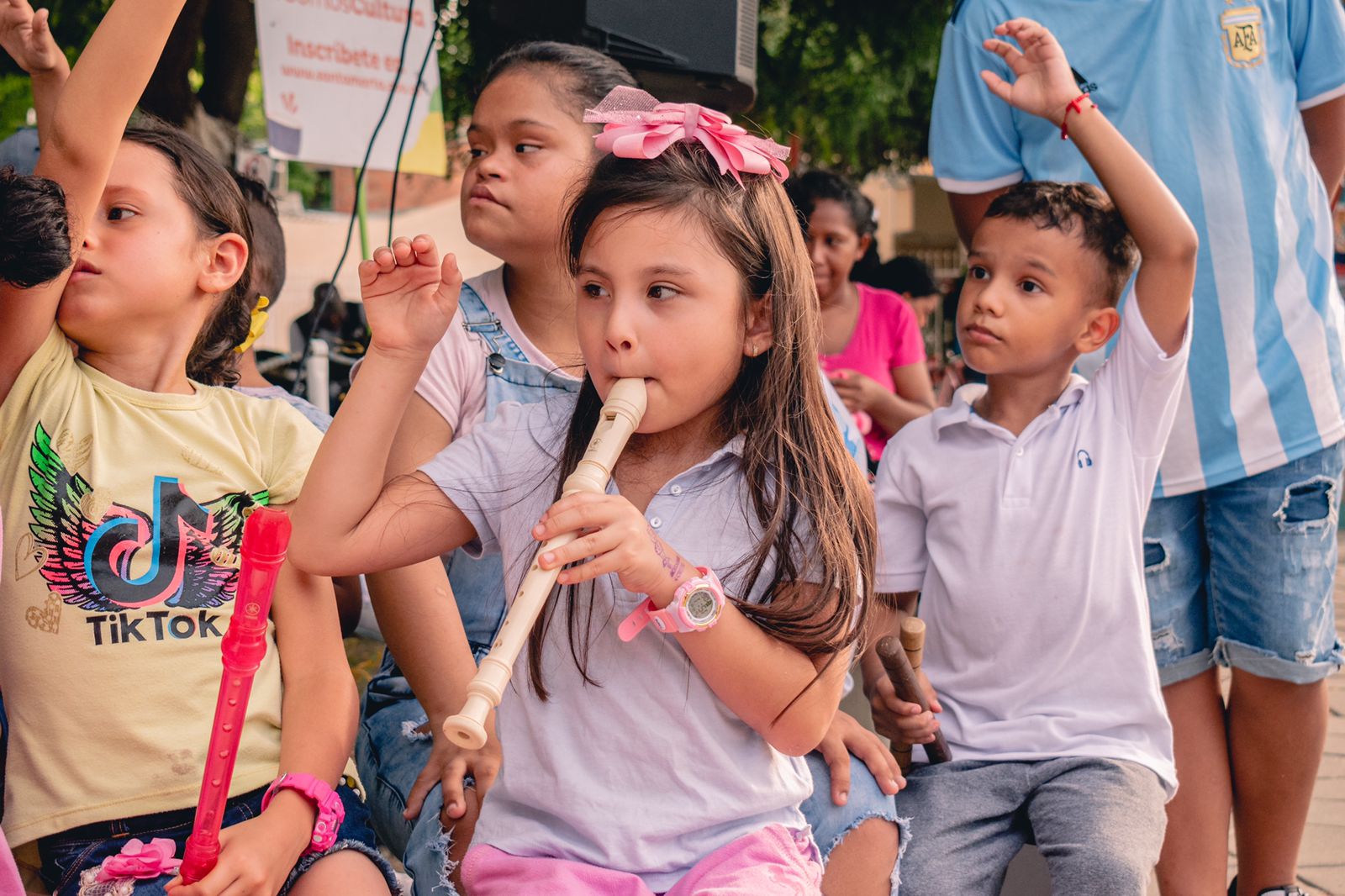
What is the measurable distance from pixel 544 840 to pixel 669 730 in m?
0.19

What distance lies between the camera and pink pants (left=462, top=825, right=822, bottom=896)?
1456 mm

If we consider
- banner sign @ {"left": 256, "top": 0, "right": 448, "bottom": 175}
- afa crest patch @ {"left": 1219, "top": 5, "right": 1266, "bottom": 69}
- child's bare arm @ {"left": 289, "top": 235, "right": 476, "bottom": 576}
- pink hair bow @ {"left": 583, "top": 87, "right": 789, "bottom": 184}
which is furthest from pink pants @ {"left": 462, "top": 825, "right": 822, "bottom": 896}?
banner sign @ {"left": 256, "top": 0, "right": 448, "bottom": 175}

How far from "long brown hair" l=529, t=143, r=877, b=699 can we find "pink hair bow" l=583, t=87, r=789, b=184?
2cm

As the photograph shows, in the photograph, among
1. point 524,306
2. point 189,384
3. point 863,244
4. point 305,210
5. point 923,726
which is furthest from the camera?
point 305,210

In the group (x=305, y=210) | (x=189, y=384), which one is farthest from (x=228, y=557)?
(x=305, y=210)

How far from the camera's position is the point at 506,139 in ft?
7.22

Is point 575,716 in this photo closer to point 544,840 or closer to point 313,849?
point 544,840

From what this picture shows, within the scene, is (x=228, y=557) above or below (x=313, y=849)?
above

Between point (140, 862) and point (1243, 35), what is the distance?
2.23 meters

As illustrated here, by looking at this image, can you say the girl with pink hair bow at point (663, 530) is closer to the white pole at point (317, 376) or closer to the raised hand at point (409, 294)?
the raised hand at point (409, 294)

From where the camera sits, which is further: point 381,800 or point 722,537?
point 381,800

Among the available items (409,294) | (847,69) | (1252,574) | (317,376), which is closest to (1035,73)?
(1252,574)

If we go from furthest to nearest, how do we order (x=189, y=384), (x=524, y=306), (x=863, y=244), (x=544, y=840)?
(x=863, y=244)
(x=524, y=306)
(x=189, y=384)
(x=544, y=840)

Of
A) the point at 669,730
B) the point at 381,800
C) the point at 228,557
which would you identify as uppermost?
the point at 228,557
